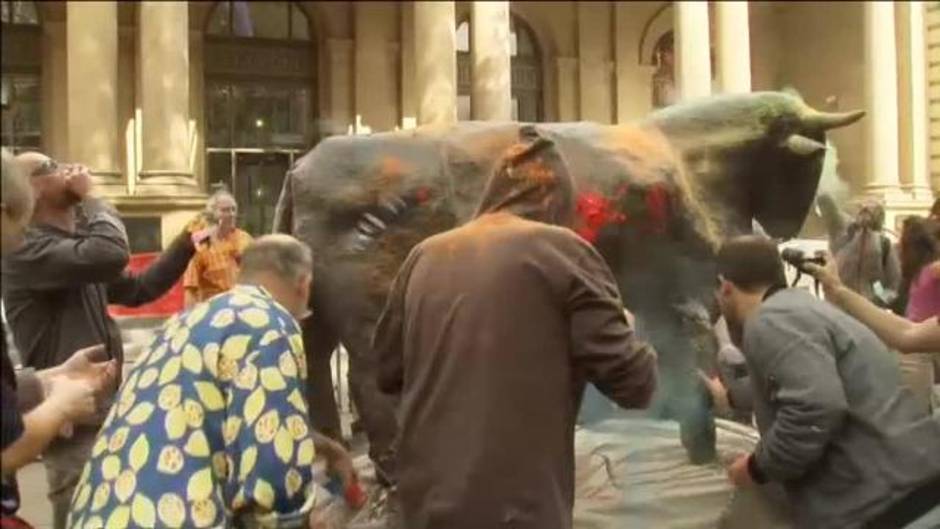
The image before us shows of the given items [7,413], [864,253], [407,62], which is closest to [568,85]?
[407,62]

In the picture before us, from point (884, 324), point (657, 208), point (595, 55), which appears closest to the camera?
point (884, 324)

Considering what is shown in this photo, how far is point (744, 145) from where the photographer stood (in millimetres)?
7324

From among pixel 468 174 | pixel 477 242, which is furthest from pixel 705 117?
pixel 477 242

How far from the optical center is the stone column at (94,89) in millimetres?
23312

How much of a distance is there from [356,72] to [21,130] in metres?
7.20

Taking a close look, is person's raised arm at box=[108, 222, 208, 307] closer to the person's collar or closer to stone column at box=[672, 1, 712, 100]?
the person's collar

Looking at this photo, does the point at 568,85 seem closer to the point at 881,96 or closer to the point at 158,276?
the point at 881,96

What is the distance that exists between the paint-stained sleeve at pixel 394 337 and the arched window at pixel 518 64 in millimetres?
22514

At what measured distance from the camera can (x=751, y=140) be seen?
24.0 feet

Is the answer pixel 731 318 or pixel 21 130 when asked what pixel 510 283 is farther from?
pixel 21 130

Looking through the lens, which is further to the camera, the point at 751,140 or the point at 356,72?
the point at 356,72

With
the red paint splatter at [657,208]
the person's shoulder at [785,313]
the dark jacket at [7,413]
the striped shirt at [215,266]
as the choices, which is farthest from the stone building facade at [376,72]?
the dark jacket at [7,413]

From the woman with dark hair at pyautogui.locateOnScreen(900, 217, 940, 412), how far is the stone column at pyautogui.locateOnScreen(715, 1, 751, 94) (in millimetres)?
20122

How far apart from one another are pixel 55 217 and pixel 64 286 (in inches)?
11.1
